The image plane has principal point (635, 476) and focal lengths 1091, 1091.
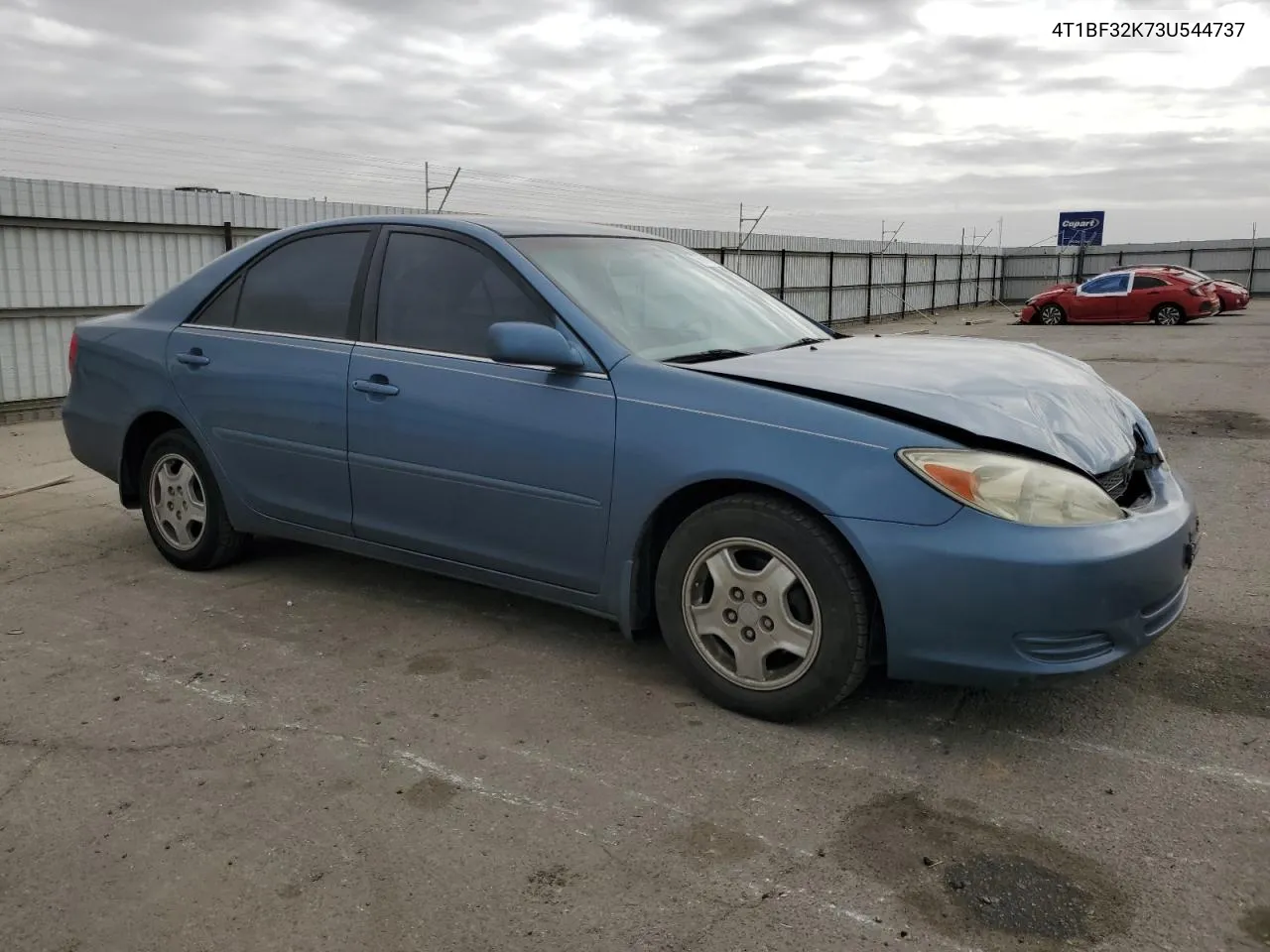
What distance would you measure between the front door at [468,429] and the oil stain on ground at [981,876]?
1.31 metres

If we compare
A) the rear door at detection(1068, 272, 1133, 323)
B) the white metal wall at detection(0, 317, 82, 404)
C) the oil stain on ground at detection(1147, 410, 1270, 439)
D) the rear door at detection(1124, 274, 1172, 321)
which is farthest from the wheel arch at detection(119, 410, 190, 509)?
the rear door at detection(1124, 274, 1172, 321)

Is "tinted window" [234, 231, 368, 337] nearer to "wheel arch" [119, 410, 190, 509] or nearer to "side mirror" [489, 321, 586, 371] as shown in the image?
"wheel arch" [119, 410, 190, 509]

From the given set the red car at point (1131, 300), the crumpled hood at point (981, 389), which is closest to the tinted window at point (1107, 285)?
the red car at point (1131, 300)

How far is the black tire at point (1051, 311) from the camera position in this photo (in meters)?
26.7

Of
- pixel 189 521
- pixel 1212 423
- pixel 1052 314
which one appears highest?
pixel 1052 314

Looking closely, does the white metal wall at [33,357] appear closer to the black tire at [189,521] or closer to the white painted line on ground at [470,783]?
the black tire at [189,521]

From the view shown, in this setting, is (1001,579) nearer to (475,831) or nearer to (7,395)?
(475,831)

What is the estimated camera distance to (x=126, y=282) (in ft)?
37.1

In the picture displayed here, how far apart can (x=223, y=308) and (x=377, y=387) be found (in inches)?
46.6

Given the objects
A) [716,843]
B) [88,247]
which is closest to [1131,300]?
[88,247]

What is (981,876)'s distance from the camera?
8.39ft

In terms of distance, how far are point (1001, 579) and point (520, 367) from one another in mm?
1756

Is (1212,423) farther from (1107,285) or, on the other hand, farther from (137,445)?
(1107,285)

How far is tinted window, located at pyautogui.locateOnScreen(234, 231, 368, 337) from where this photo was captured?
443 centimetres
